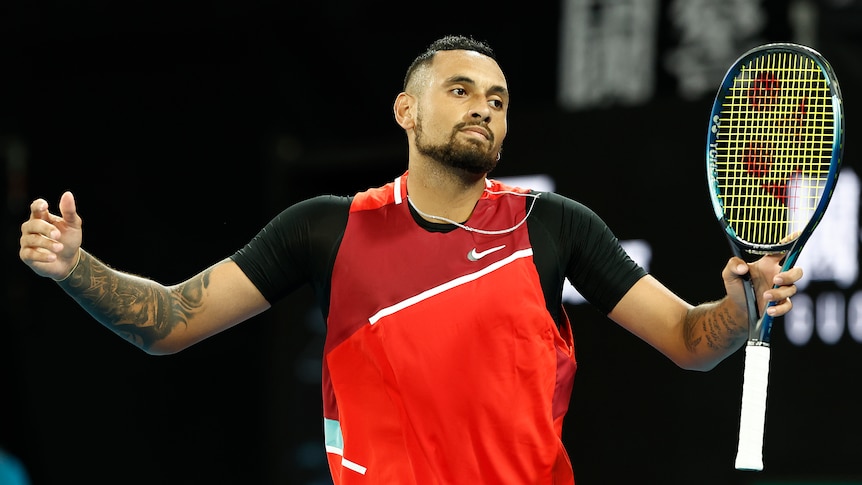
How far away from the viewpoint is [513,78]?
6023 millimetres

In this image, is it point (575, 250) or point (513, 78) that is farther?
point (513, 78)

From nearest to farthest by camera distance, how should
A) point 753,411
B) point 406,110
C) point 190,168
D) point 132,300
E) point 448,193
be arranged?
point 753,411, point 132,300, point 448,193, point 406,110, point 190,168

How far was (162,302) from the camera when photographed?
9.89 ft

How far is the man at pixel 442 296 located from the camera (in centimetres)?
285

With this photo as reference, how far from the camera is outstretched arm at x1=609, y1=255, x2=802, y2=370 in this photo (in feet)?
9.04

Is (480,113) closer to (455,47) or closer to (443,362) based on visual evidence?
(455,47)

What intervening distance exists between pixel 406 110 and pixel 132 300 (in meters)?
0.79

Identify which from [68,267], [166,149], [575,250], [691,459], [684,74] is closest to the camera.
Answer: [68,267]

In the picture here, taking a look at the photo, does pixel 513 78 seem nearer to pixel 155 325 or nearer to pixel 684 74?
pixel 684 74

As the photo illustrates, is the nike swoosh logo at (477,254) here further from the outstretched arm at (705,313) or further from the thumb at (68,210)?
the thumb at (68,210)

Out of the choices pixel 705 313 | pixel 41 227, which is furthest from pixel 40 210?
pixel 705 313

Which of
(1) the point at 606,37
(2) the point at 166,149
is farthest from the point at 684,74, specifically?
(2) the point at 166,149

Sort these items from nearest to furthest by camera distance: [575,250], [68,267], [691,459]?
[68,267] < [575,250] < [691,459]

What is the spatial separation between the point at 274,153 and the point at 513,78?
110 centimetres
